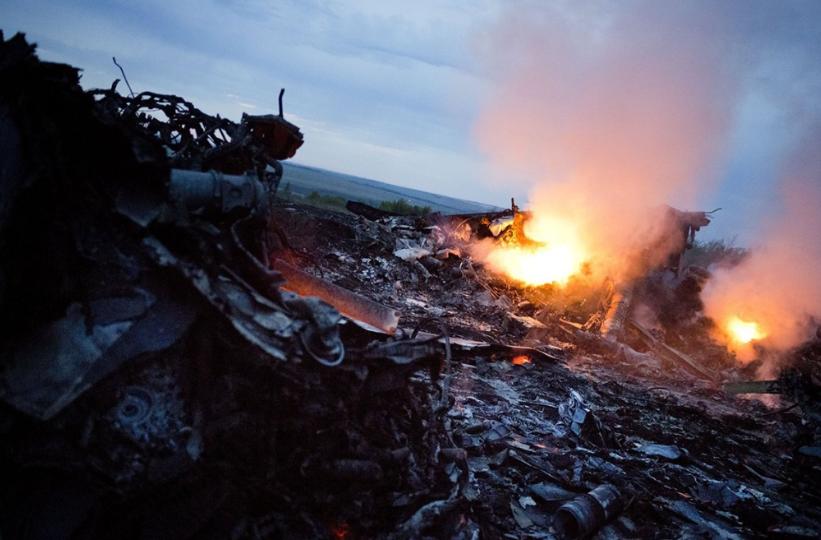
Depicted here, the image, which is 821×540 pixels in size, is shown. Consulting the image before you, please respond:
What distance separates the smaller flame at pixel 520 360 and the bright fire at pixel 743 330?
798 centimetres

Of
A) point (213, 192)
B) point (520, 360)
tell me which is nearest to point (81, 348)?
point (213, 192)

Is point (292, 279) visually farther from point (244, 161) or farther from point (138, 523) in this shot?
point (138, 523)

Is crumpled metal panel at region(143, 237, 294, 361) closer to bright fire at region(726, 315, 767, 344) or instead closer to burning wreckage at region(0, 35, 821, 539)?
burning wreckage at region(0, 35, 821, 539)

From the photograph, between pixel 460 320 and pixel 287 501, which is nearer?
pixel 287 501

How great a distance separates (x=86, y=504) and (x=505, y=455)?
3666 mm

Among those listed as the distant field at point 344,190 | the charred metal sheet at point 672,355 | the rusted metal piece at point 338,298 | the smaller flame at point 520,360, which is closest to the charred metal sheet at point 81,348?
the rusted metal piece at point 338,298

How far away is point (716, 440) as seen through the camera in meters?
6.32

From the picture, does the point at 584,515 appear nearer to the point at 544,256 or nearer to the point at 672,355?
the point at 672,355

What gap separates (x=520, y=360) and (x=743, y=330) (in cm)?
849

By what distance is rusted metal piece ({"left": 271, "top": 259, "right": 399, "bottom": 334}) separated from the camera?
3.98 metres

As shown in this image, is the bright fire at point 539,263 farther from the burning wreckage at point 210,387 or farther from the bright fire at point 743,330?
the burning wreckage at point 210,387

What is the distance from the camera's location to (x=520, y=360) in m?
7.81

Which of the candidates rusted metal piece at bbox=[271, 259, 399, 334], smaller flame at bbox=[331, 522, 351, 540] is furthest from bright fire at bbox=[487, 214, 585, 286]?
smaller flame at bbox=[331, 522, 351, 540]

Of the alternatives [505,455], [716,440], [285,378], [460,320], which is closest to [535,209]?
[460,320]
